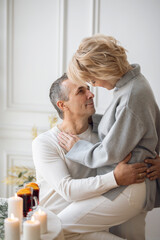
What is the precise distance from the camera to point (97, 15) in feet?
9.93

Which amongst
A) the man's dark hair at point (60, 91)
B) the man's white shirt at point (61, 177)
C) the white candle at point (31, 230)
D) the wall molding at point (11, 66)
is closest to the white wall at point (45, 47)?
the wall molding at point (11, 66)

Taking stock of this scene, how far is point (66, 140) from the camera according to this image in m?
2.08

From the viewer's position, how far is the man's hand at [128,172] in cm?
182

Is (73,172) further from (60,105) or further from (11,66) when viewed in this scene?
(11,66)

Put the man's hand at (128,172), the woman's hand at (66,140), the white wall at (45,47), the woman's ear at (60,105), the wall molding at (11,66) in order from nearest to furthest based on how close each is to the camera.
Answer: the man's hand at (128,172), the woman's hand at (66,140), the woman's ear at (60,105), the white wall at (45,47), the wall molding at (11,66)

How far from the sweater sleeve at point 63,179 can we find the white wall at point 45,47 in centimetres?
115

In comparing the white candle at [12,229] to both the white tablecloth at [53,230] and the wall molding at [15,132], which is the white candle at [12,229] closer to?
the white tablecloth at [53,230]

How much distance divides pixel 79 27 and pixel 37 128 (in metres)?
0.98

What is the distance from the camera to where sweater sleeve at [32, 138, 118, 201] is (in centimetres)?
187

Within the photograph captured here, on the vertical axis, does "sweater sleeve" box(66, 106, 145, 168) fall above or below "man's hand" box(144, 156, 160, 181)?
above

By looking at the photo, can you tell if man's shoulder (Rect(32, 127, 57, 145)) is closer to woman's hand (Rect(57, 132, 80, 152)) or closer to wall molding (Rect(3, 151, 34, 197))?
woman's hand (Rect(57, 132, 80, 152))

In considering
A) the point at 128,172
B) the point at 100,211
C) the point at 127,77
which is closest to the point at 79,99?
the point at 127,77

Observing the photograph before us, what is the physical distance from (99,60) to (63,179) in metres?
0.69

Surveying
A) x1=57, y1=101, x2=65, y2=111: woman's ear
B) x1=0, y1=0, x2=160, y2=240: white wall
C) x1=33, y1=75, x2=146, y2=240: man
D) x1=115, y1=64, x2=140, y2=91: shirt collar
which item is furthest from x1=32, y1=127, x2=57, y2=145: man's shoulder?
x1=0, y1=0, x2=160, y2=240: white wall
